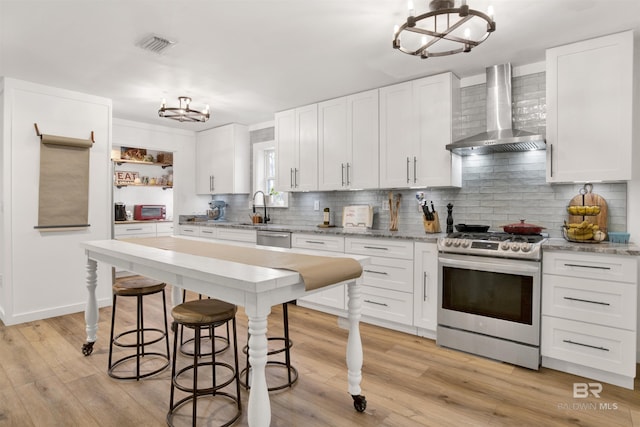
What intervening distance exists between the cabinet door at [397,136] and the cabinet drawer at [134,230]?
4.39 metres

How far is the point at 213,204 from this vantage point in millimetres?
6234

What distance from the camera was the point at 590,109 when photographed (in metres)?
2.76

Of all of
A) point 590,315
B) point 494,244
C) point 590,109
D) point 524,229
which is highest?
point 590,109

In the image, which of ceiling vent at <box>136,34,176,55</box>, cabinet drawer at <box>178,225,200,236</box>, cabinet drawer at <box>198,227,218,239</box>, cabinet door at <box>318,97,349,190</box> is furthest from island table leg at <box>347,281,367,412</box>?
cabinet drawer at <box>178,225,200,236</box>

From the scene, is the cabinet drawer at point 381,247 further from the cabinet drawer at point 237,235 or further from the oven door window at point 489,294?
the cabinet drawer at point 237,235

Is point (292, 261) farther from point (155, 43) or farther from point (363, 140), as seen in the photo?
point (363, 140)

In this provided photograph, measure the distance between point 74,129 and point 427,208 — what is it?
3905 mm

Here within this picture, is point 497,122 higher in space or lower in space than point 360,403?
higher

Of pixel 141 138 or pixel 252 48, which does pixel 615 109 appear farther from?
pixel 141 138

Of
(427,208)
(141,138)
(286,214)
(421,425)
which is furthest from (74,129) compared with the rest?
(421,425)

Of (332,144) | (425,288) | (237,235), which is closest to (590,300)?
(425,288)

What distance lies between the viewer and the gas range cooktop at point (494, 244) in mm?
2686

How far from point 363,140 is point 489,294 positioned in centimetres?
203

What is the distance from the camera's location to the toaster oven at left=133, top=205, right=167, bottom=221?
642cm
